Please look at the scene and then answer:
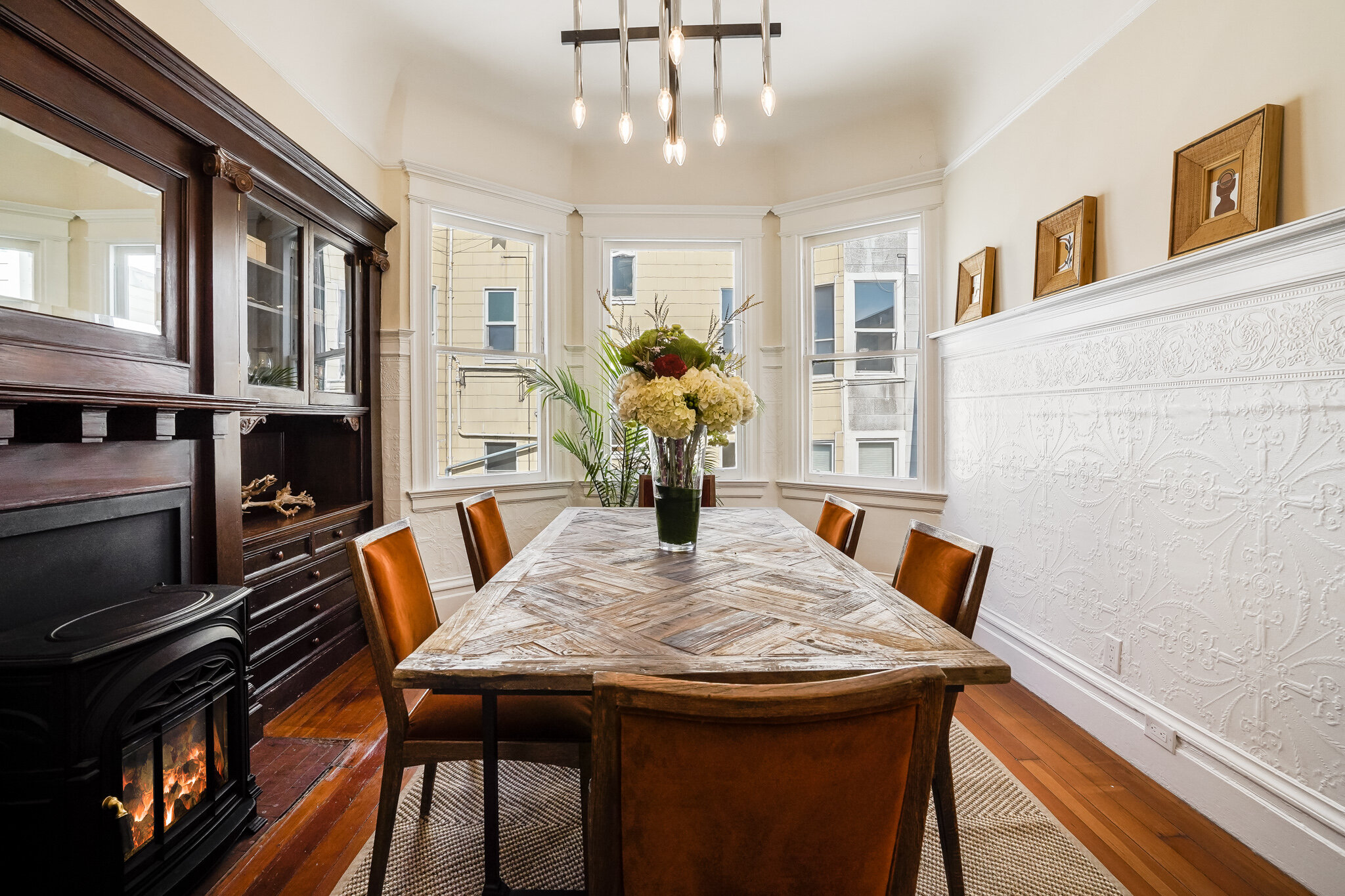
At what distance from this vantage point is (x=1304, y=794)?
5.30ft

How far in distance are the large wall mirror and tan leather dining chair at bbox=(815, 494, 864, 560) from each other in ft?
7.45

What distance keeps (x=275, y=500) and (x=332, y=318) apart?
925 millimetres

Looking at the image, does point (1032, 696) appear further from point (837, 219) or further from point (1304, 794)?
point (837, 219)

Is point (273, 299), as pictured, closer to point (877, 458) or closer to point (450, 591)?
point (450, 591)

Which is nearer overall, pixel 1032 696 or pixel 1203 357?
pixel 1203 357

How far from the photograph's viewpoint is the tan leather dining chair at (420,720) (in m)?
1.41

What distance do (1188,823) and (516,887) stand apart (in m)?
1.94

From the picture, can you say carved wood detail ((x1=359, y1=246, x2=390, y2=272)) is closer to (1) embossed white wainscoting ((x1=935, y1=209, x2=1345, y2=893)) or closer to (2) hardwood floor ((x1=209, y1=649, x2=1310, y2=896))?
(2) hardwood floor ((x1=209, y1=649, x2=1310, y2=896))

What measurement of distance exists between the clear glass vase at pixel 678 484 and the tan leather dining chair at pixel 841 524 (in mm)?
549

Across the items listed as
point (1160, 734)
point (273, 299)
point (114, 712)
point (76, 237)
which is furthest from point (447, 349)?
point (1160, 734)

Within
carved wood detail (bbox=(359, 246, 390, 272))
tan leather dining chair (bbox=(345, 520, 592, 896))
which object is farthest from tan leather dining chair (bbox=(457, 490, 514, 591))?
carved wood detail (bbox=(359, 246, 390, 272))

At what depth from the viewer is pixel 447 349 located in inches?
148

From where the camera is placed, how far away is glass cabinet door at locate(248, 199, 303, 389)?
8.07ft

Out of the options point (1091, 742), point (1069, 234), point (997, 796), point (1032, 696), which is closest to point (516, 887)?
point (997, 796)
